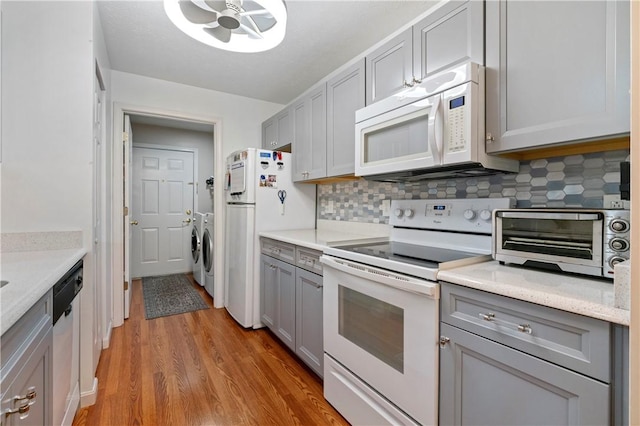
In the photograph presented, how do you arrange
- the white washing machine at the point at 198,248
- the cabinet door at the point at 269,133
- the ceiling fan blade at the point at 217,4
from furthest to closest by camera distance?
the white washing machine at the point at 198,248 → the cabinet door at the point at 269,133 → the ceiling fan blade at the point at 217,4

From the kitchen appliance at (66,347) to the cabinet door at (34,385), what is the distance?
113 millimetres

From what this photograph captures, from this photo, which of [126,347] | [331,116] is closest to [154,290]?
[126,347]

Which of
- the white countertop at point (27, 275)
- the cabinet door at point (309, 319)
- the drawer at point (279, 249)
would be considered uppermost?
the white countertop at point (27, 275)

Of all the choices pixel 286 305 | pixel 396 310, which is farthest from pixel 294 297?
pixel 396 310

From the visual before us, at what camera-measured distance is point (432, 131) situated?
138 centimetres

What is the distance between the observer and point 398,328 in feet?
4.33

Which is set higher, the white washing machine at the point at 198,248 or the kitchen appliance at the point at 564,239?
the kitchen appliance at the point at 564,239

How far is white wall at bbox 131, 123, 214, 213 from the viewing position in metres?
4.40

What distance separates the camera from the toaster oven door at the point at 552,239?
1020 millimetres

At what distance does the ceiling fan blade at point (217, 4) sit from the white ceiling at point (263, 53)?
56 cm

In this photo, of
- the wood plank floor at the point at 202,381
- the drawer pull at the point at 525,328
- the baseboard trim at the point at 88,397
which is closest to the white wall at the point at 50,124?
the baseboard trim at the point at 88,397

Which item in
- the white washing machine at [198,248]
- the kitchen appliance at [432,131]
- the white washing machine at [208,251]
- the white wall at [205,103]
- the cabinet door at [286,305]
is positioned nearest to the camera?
the kitchen appliance at [432,131]

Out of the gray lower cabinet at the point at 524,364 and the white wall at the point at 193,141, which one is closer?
the gray lower cabinet at the point at 524,364

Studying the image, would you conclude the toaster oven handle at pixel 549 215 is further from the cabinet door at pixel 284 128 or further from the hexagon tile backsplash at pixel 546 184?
the cabinet door at pixel 284 128
